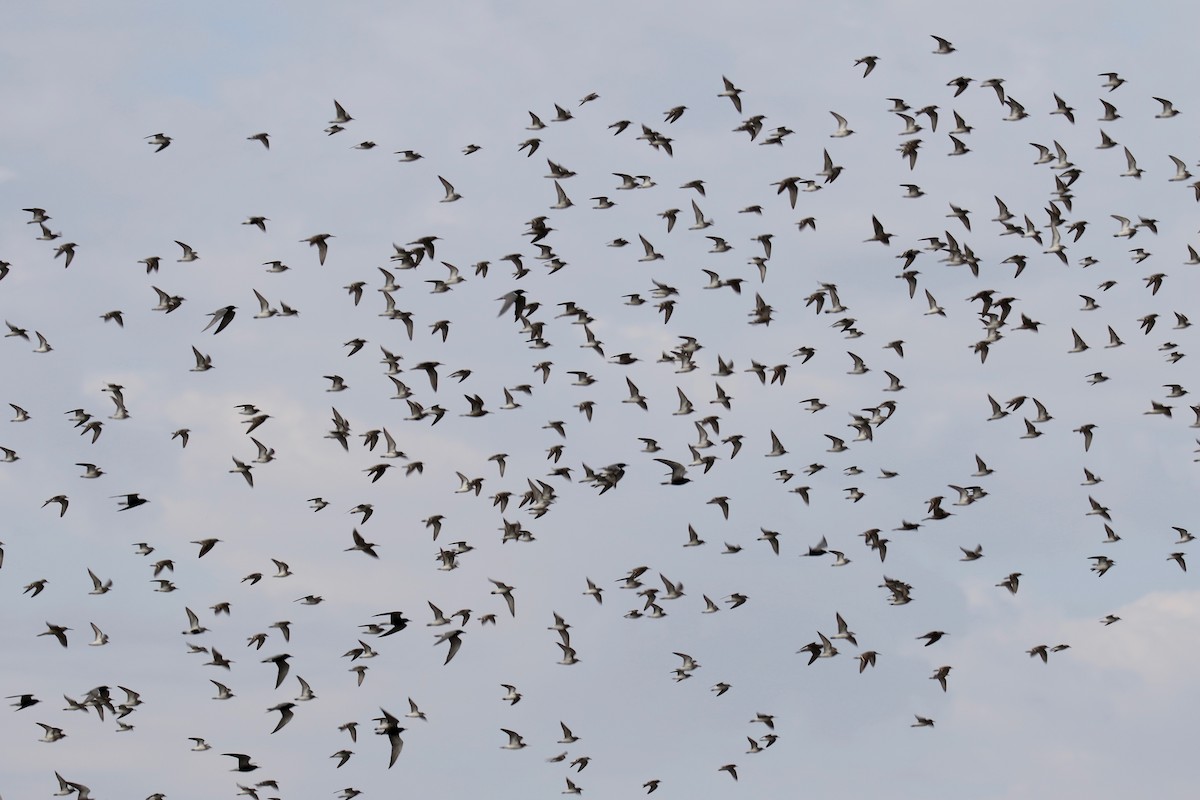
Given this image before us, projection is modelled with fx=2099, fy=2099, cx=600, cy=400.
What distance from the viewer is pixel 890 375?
104062mm

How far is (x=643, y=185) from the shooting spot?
9888 centimetres

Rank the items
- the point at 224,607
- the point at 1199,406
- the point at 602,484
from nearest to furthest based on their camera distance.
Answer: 1. the point at 602,484
2. the point at 224,607
3. the point at 1199,406

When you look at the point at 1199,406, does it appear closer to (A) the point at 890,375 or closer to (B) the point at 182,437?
(A) the point at 890,375

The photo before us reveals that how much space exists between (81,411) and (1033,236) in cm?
4425

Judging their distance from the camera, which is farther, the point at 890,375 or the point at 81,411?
the point at 890,375

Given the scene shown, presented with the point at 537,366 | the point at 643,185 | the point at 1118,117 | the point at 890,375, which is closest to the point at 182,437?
the point at 537,366

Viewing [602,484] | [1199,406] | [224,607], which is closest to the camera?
[602,484]

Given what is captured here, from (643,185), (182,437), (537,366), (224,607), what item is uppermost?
(643,185)

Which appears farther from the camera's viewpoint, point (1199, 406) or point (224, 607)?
point (1199, 406)

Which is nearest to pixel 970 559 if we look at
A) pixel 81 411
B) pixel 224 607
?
pixel 224 607

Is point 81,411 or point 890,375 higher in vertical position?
point 890,375

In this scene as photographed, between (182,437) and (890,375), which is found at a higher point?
(890,375)

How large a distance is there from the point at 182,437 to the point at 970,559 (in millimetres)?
35655

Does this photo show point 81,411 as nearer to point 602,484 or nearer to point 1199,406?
point 602,484
